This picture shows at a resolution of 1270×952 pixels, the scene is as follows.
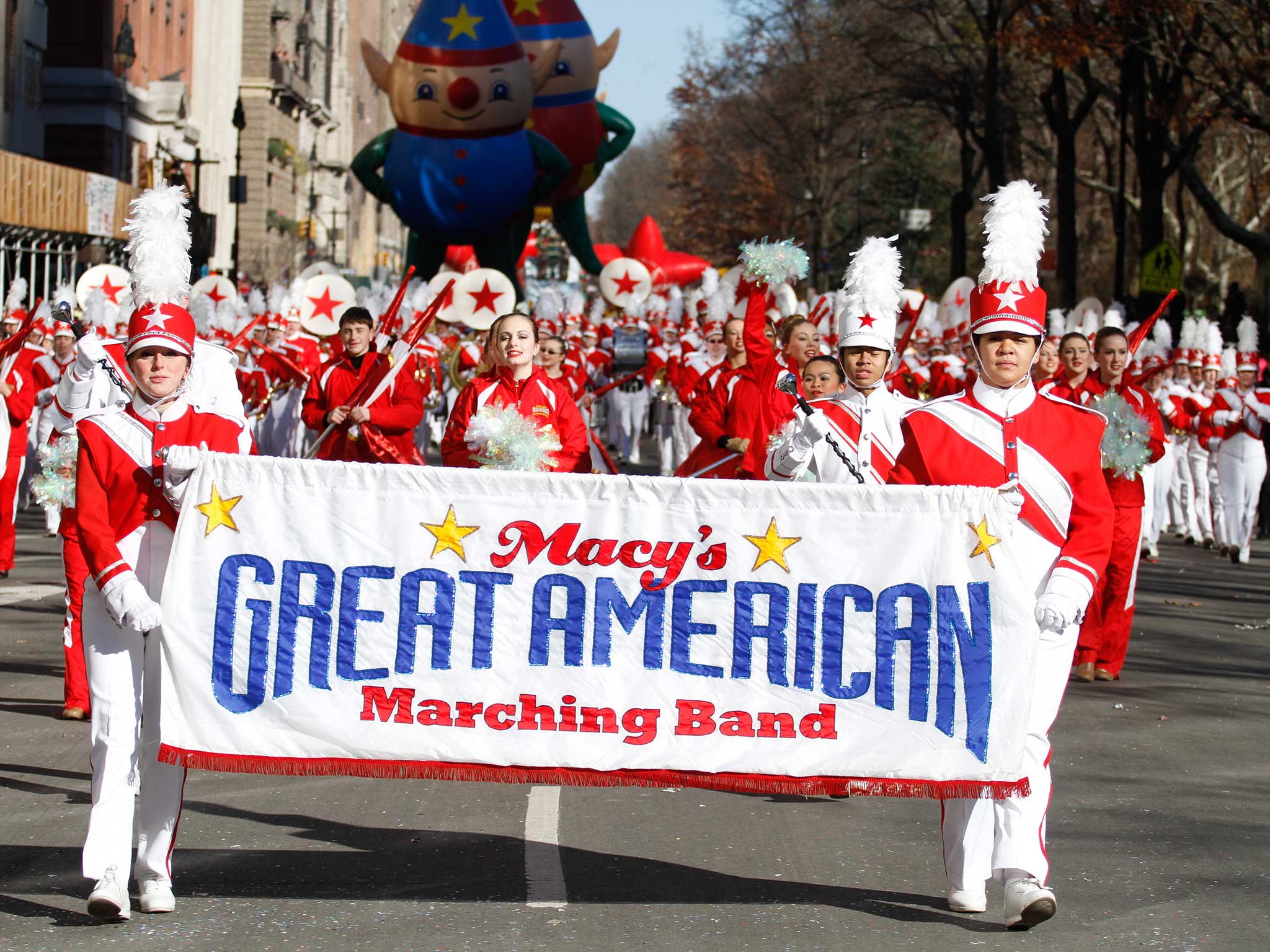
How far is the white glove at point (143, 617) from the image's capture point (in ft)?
18.7

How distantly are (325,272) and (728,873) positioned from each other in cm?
1383

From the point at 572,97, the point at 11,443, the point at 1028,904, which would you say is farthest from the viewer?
the point at 572,97

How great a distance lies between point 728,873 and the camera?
668 centimetres

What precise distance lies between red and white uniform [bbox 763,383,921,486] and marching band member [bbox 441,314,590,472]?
167 cm

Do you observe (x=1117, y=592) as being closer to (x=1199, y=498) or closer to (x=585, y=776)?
(x=585, y=776)

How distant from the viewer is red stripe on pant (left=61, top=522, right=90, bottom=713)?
7.07m

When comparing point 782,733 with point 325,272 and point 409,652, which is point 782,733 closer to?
point 409,652

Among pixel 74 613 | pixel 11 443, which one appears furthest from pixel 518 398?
pixel 11 443

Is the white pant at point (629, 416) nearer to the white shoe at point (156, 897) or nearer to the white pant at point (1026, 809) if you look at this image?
the white pant at point (1026, 809)

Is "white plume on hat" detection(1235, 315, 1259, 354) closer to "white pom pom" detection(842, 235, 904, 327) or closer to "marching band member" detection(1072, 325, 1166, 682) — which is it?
"marching band member" detection(1072, 325, 1166, 682)

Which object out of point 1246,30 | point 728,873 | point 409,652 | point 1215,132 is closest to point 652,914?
point 728,873

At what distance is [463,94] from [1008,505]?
24174 millimetres

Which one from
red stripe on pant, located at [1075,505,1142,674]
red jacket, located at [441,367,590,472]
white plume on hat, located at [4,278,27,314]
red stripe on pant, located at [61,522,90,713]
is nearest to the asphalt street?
red stripe on pant, located at [61,522,90,713]

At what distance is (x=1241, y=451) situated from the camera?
19.3 m
